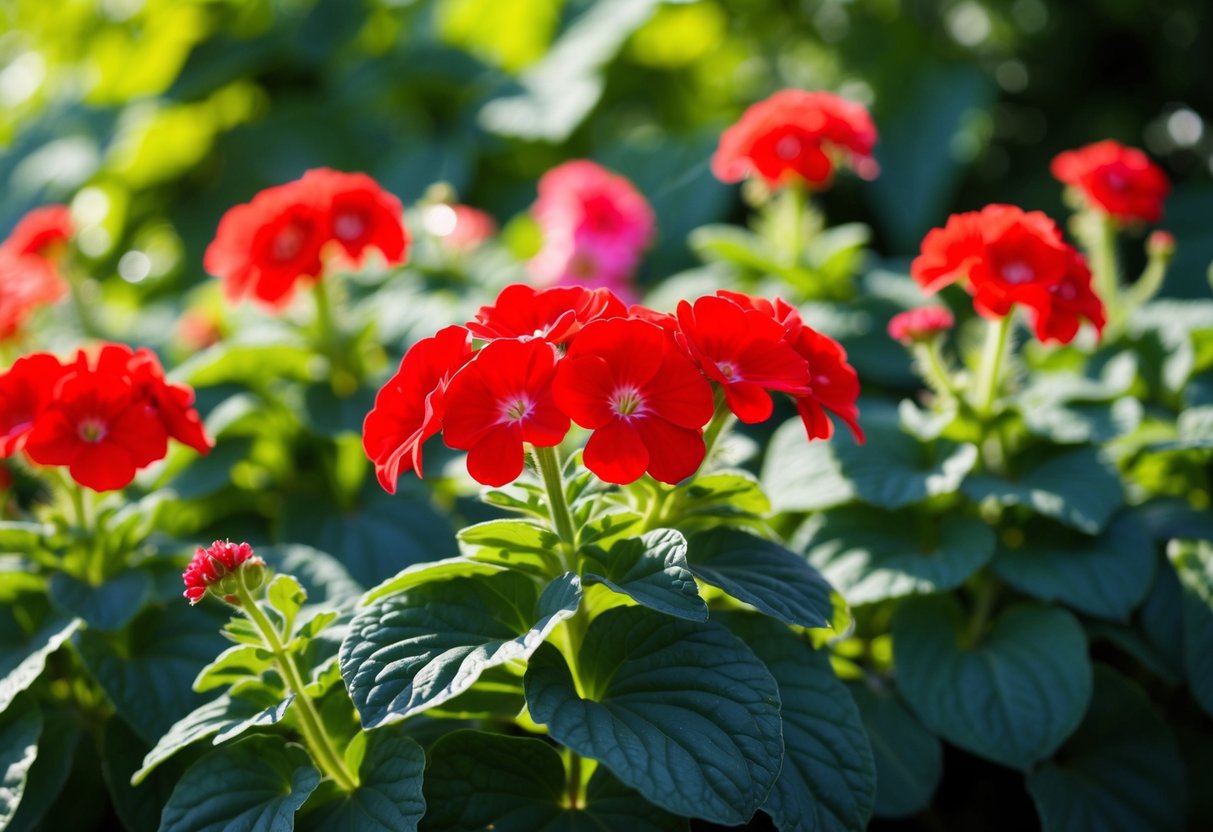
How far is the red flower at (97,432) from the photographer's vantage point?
1.77 metres

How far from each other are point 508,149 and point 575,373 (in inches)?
129

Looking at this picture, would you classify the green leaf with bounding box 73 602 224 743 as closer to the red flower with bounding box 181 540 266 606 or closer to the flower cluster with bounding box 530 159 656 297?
the red flower with bounding box 181 540 266 606

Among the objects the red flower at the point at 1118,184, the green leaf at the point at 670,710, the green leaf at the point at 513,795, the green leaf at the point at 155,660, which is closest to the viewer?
the green leaf at the point at 670,710

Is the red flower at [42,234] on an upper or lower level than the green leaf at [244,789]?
upper

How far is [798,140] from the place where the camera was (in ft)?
9.02

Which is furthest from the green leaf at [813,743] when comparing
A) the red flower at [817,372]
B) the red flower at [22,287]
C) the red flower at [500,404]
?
the red flower at [22,287]

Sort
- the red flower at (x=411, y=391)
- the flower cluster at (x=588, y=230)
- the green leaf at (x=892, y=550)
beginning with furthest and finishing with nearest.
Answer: the flower cluster at (x=588, y=230), the green leaf at (x=892, y=550), the red flower at (x=411, y=391)

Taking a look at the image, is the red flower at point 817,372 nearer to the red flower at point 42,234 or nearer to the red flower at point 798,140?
the red flower at point 798,140

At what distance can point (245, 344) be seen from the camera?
8.79 feet

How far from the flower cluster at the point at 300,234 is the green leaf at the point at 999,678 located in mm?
1468

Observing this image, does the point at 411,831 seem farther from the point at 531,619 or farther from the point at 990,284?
the point at 990,284

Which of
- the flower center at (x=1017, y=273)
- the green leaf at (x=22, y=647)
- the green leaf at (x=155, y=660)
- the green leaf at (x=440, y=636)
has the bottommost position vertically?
the green leaf at (x=155, y=660)

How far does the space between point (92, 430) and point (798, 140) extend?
1.78 m

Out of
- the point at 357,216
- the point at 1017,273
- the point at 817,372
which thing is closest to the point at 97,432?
the point at 357,216
